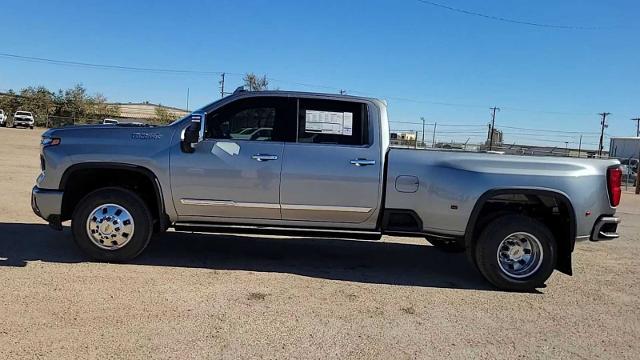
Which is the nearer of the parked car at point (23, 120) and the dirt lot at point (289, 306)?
the dirt lot at point (289, 306)

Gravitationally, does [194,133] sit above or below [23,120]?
above

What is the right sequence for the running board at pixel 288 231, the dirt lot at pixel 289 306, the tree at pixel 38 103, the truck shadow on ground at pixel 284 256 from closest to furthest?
the dirt lot at pixel 289 306 → the running board at pixel 288 231 → the truck shadow on ground at pixel 284 256 → the tree at pixel 38 103

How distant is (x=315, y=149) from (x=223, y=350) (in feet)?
9.02

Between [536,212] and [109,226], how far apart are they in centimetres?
483

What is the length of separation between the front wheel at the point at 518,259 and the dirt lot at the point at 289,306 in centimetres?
19

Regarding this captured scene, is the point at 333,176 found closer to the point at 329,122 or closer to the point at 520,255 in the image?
the point at 329,122

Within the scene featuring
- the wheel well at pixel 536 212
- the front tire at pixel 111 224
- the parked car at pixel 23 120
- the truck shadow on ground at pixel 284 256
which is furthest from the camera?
the parked car at pixel 23 120

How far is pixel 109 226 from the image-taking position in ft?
20.4

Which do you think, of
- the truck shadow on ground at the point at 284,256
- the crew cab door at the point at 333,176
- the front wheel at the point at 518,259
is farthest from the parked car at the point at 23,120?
the front wheel at the point at 518,259

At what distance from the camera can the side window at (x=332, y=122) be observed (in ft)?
20.9

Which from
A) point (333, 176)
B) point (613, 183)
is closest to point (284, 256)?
point (333, 176)

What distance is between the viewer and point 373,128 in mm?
6352

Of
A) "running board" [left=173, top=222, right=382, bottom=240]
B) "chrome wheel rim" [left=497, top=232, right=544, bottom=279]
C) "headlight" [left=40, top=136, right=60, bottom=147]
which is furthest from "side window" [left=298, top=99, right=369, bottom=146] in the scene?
"headlight" [left=40, top=136, right=60, bottom=147]

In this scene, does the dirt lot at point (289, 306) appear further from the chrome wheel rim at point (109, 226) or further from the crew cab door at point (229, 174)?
the crew cab door at point (229, 174)
